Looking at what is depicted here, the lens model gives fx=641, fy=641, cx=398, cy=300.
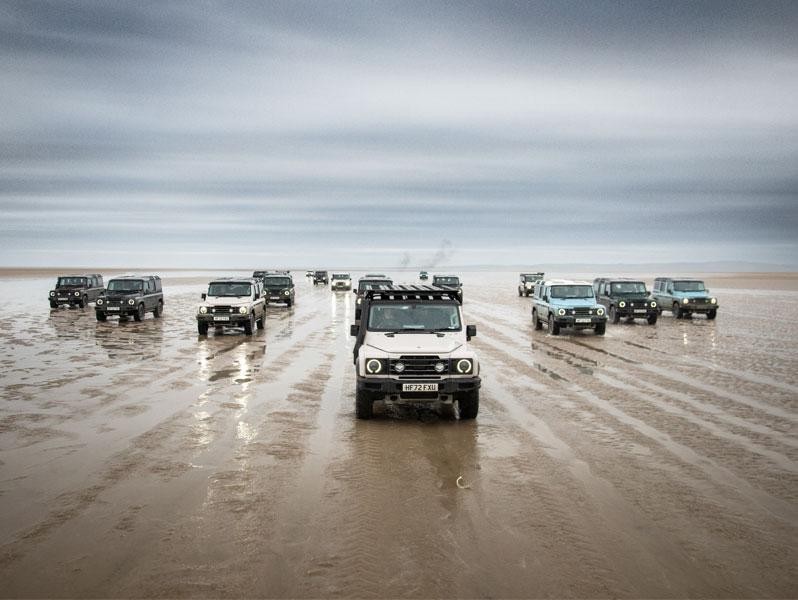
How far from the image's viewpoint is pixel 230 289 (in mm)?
22672

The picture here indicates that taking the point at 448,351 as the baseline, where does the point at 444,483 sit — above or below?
below

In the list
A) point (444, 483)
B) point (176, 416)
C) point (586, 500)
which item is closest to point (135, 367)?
point (176, 416)

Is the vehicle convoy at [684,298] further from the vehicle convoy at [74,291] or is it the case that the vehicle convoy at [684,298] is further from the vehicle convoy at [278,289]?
the vehicle convoy at [74,291]

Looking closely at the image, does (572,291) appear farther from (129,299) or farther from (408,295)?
(129,299)

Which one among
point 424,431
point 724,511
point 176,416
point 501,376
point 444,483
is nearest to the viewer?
point 724,511

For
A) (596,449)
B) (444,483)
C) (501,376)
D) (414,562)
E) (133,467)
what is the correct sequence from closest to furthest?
(414,562) < (444,483) < (133,467) < (596,449) < (501,376)

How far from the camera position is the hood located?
928 centimetres

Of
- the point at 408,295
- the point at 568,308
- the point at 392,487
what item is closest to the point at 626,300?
the point at 568,308

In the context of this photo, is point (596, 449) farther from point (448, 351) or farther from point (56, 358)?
point (56, 358)

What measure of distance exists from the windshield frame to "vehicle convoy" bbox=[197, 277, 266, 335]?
12.0 metres

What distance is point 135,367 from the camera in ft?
47.5

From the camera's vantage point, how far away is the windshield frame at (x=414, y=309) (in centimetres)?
1002

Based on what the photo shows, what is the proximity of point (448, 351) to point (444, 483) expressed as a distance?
2.87 metres

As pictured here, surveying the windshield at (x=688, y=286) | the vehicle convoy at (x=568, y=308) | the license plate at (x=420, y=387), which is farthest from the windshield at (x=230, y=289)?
the windshield at (x=688, y=286)
